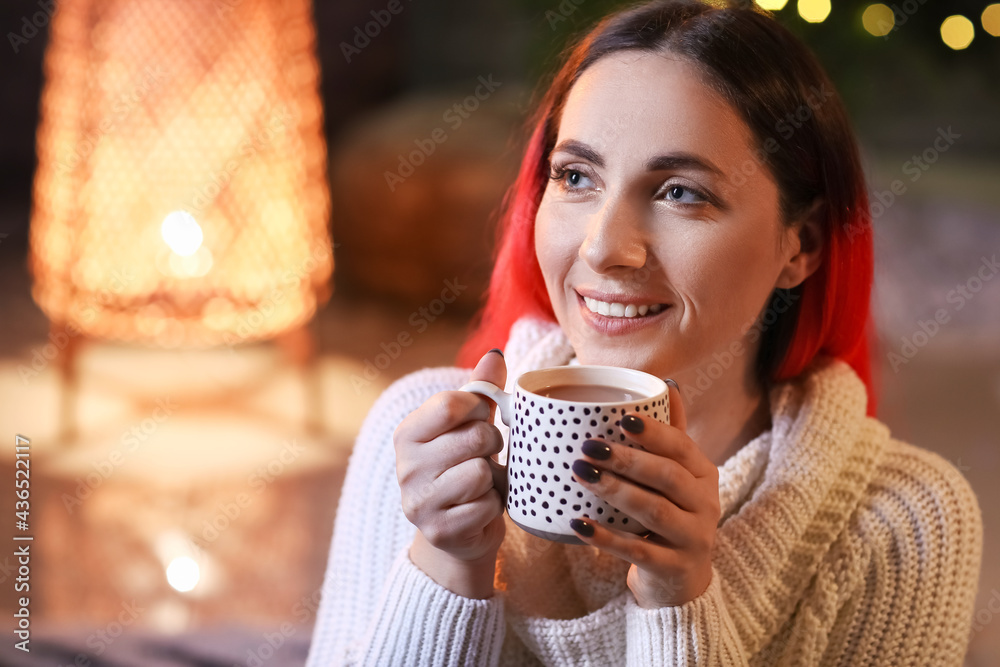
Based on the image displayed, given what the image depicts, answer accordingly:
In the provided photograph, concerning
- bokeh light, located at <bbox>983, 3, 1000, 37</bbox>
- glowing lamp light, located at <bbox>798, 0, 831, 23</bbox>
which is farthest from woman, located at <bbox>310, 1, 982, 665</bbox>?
bokeh light, located at <bbox>983, 3, 1000, 37</bbox>

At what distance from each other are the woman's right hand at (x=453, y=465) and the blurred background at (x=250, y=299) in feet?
2.28

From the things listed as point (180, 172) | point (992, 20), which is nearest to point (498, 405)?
point (180, 172)

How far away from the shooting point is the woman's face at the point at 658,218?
0.86m

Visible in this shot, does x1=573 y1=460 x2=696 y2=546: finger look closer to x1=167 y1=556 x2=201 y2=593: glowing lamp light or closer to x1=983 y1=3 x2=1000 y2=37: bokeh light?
x1=167 y1=556 x2=201 y2=593: glowing lamp light

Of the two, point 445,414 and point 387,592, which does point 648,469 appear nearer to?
point 445,414

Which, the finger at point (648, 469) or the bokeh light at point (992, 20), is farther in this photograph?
the bokeh light at point (992, 20)

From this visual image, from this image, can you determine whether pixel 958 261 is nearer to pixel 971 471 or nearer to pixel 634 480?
pixel 971 471

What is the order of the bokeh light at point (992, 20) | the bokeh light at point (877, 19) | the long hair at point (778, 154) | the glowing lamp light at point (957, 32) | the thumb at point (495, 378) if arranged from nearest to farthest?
the thumb at point (495, 378), the long hair at point (778, 154), the bokeh light at point (877, 19), the glowing lamp light at point (957, 32), the bokeh light at point (992, 20)

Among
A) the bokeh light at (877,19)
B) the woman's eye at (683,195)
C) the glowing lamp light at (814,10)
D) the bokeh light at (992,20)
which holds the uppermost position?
the bokeh light at (992,20)

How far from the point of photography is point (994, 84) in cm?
356

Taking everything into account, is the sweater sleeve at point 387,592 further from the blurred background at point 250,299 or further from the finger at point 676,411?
the blurred background at point 250,299

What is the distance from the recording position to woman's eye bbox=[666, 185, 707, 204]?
0.87 m

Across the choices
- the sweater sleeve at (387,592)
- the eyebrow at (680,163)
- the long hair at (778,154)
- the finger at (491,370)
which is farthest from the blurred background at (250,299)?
the finger at (491,370)

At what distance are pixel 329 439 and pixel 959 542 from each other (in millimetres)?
1846
